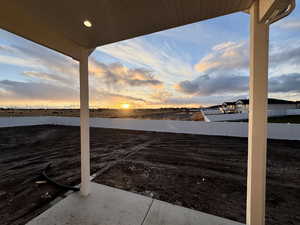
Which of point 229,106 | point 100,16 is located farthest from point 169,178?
point 229,106

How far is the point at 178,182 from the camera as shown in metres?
2.43

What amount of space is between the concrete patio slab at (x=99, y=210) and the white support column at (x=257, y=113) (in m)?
1.20

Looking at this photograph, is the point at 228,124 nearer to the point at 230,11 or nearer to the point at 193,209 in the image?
the point at 193,209

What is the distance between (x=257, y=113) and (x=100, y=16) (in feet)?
5.62

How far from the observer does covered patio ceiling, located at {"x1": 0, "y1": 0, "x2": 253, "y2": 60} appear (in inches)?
41.4

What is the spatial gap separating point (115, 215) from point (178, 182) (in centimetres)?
133

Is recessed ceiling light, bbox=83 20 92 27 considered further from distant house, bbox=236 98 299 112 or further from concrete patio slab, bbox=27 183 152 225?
distant house, bbox=236 98 299 112

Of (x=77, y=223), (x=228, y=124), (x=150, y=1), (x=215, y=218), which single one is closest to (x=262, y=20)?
(x=150, y=1)

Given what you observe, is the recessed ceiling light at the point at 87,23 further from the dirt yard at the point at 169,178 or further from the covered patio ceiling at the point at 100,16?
the dirt yard at the point at 169,178

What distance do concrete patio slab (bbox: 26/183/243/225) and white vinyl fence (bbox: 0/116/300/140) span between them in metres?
5.85

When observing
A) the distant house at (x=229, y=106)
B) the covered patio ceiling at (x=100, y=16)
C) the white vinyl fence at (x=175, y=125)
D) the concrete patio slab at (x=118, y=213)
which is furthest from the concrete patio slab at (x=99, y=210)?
the distant house at (x=229, y=106)

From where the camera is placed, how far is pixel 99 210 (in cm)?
159

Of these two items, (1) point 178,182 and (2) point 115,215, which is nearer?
(2) point 115,215

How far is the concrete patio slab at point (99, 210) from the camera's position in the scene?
1.43 metres
